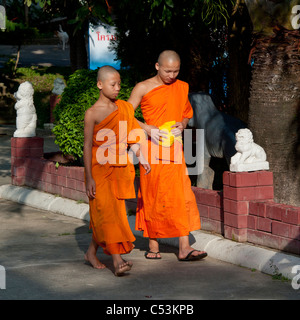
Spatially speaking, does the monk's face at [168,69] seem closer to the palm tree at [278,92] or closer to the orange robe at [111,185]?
the orange robe at [111,185]

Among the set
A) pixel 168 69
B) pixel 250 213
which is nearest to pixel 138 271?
pixel 250 213

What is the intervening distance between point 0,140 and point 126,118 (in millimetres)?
11345

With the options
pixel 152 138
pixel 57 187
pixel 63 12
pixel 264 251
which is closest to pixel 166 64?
pixel 152 138

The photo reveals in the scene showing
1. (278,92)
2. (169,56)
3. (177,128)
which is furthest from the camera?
(278,92)

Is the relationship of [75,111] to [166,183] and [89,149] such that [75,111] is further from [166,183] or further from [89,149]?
[89,149]

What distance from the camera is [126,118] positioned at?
6.75m

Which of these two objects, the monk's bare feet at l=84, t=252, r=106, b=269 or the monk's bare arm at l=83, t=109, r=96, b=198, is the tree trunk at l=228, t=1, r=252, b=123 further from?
the monk's bare feet at l=84, t=252, r=106, b=269

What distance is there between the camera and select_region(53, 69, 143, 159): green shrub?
10.3 metres

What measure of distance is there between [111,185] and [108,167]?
167 millimetres

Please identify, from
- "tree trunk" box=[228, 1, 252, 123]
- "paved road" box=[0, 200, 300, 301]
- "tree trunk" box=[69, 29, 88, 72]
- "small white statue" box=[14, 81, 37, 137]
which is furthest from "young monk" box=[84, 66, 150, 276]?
"tree trunk" box=[69, 29, 88, 72]

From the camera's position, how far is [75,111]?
10281 mm

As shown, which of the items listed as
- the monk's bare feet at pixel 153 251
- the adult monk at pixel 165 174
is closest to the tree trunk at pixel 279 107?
the adult monk at pixel 165 174

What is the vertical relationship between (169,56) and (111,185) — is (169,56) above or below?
above

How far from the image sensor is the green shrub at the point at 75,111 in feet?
33.7
